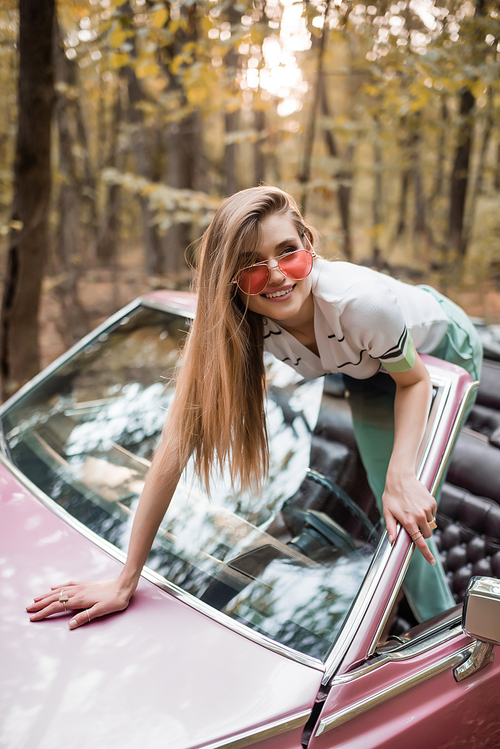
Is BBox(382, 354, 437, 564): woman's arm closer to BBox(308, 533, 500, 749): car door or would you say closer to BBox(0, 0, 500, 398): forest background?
BBox(308, 533, 500, 749): car door

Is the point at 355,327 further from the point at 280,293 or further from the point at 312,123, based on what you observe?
the point at 312,123

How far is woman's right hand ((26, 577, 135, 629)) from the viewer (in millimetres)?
1249

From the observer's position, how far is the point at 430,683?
4.10 feet

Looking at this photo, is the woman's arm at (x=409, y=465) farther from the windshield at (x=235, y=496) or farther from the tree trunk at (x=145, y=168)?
the tree trunk at (x=145, y=168)

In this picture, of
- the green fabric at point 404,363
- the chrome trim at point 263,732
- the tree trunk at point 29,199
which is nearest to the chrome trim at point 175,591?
the chrome trim at point 263,732

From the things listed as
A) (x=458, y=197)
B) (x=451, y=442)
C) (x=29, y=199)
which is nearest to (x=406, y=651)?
(x=451, y=442)

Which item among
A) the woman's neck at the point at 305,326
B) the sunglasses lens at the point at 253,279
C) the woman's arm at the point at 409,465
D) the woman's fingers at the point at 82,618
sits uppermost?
the sunglasses lens at the point at 253,279

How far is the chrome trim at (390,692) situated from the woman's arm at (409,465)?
0.23 metres

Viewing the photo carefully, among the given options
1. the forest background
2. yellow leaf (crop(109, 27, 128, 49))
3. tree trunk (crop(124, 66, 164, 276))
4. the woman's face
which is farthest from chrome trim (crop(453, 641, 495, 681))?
tree trunk (crop(124, 66, 164, 276))

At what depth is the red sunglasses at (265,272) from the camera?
1.40 metres

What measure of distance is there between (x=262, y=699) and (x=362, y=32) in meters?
5.01

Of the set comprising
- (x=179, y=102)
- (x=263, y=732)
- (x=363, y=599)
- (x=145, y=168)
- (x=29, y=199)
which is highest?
(x=179, y=102)

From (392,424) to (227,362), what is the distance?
1.69 ft

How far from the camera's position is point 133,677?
1.10m
